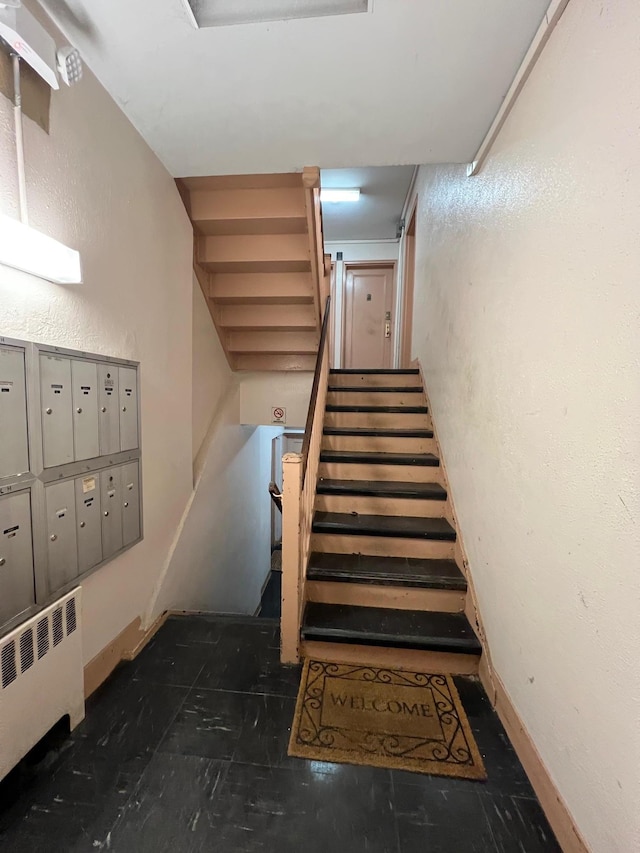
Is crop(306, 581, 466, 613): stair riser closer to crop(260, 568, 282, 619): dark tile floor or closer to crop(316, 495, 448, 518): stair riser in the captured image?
crop(316, 495, 448, 518): stair riser

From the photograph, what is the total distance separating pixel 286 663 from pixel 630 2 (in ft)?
8.25

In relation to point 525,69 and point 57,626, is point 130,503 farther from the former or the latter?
point 525,69

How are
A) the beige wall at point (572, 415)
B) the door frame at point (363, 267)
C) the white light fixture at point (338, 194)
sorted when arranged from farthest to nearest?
the door frame at point (363, 267) → the white light fixture at point (338, 194) → the beige wall at point (572, 415)

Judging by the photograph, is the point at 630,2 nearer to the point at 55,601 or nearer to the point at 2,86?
the point at 2,86

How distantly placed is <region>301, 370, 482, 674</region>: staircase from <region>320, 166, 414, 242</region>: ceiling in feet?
8.97

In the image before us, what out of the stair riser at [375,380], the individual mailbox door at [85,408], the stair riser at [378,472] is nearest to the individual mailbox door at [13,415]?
the individual mailbox door at [85,408]

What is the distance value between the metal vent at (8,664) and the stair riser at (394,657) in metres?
1.17

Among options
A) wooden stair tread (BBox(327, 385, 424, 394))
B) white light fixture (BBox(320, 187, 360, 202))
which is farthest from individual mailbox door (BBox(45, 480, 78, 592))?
white light fixture (BBox(320, 187, 360, 202))

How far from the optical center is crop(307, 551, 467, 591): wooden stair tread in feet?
6.49

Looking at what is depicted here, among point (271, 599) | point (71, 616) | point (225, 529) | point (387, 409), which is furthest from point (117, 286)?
point (271, 599)

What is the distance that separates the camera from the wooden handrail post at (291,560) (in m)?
1.73

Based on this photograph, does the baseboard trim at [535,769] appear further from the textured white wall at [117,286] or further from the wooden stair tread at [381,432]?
the textured white wall at [117,286]

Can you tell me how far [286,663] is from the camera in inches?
70.4

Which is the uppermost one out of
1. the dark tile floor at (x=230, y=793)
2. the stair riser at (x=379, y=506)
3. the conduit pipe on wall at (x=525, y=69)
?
the conduit pipe on wall at (x=525, y=69)
